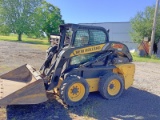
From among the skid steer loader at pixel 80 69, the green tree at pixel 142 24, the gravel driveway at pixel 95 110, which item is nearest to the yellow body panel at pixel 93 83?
the skid steer loader at pixel 80 69

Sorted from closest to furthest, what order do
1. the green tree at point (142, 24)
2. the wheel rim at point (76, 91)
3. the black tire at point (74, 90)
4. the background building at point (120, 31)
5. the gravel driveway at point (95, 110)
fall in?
the gravel driveway at point (95, 110) → the black tire at point (74, 90) → the wheel rim at point (76, 91) → the green tree at point (142, 24) → the background building at point (120, 31)

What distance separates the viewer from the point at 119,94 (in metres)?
6.54

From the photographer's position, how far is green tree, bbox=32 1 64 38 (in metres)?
44.7

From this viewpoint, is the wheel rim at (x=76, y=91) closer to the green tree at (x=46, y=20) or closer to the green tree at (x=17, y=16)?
the green tree at (x=46, y=20)

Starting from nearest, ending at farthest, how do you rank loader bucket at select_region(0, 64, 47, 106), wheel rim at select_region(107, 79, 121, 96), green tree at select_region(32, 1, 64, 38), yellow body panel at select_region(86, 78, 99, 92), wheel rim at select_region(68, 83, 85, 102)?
loader bucket at select_region(0, 64, 47, 106) < wheel rim at select_region(68, 83, 85, 102) < yellow body panel at select_region(86, 78, 99, 92) < wheel rim at select_region(107, 79, 121, 96) < green tree at select_region(32, 1, 64, 38)

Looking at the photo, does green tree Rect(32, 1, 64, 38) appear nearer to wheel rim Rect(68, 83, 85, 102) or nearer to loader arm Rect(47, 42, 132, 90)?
loader arm Rect(47, 42, 132, 90)

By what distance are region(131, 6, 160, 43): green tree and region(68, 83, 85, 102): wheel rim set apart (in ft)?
73.9

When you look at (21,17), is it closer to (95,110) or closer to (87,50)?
(87,50)

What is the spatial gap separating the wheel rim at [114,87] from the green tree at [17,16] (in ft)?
128

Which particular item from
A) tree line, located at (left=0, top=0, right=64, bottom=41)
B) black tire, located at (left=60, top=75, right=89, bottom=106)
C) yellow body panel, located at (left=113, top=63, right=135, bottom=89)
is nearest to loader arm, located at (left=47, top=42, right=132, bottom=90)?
black tire, located at (left=60, top=75, right=89, bottom=106)

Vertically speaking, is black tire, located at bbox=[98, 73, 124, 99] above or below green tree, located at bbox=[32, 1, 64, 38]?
below

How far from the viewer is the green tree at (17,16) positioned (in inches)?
1703

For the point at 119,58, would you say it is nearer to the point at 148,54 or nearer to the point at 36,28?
the point at 148,54

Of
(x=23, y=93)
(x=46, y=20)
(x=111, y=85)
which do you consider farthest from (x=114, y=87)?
(x=46, y=20)
